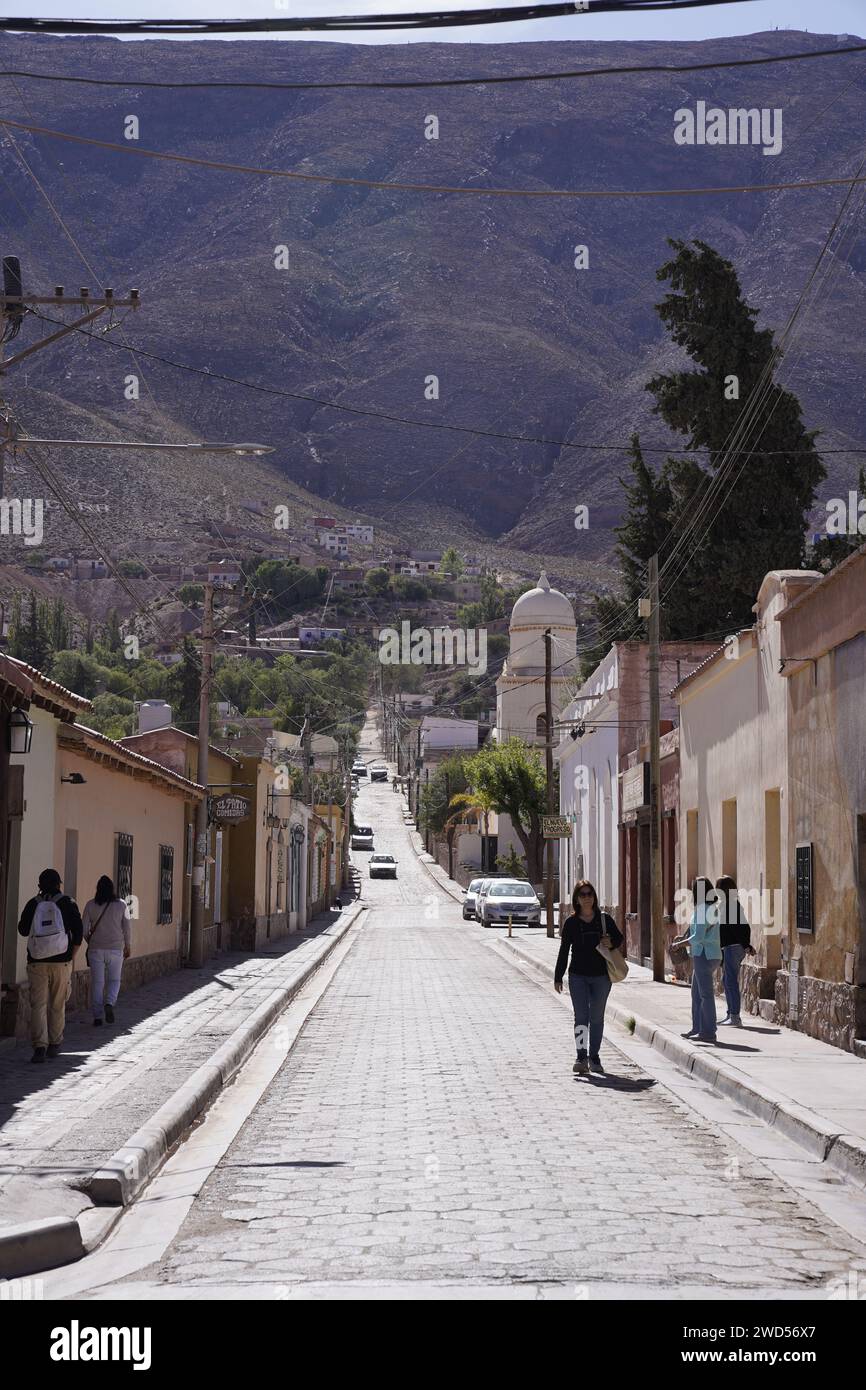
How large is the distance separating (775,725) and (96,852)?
8.44m

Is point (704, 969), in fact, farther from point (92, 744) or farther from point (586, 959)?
point (92, 744)

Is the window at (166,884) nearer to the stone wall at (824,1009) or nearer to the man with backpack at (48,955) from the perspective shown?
the stone wall at (824,1009)

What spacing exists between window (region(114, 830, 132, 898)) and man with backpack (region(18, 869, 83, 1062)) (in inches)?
320

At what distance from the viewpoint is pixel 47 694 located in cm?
1573

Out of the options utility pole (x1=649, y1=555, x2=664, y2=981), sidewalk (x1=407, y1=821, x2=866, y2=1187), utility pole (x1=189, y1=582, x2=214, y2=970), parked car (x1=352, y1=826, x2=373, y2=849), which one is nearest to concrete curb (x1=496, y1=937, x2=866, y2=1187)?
sidewalk (x1=407, y1=821, x2=866, y2=1187)

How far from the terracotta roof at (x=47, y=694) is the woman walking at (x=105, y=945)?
2103 millimetres

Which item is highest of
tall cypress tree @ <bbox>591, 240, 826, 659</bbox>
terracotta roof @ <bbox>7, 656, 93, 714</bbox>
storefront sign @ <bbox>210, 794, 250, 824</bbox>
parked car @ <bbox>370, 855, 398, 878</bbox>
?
tall cypress tree @ <bbox>591, 240, 826, 659</bbox>

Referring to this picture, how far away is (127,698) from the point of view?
139 metres

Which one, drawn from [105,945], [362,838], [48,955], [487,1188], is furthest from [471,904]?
[362,838]

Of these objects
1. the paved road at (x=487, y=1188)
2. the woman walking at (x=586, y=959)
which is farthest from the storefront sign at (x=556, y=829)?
the woman walking at (x=586, y=959)

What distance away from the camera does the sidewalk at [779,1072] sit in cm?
1048

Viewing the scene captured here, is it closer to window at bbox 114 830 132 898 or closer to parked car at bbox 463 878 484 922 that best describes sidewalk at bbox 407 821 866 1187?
window at bbox 114 830 132 898

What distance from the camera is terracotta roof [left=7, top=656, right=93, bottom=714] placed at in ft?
49.8

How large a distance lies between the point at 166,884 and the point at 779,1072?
15.9 meters
